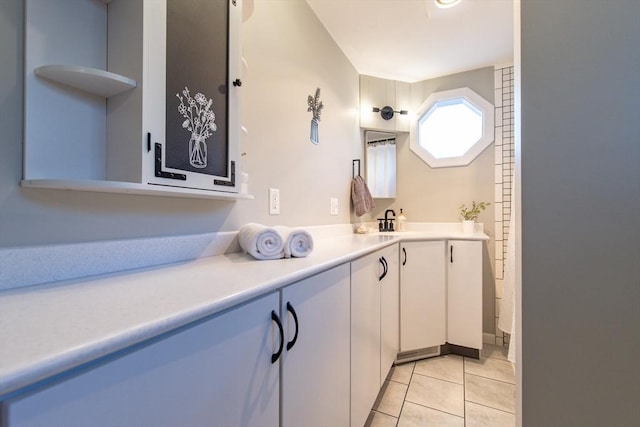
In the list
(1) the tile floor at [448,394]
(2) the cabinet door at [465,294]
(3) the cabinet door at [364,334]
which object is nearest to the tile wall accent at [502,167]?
(2) the cabinet door at [465,294]

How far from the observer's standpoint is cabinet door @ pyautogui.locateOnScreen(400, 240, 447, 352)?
2115 mm

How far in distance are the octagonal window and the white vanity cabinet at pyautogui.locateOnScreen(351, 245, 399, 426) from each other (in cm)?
138

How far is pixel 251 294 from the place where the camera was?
62 cm

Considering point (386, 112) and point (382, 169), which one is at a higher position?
point (386, 112)

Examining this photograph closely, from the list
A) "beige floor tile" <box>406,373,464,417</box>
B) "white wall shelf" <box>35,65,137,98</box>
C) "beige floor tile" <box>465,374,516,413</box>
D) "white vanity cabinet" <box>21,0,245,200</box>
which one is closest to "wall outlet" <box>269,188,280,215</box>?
"white vanity cabinet" <box>21,0,245,200</box>

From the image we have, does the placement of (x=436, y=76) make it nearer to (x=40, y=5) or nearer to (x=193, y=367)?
(x=40, y=5)

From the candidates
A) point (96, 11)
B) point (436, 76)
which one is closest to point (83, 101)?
point (96, 11)

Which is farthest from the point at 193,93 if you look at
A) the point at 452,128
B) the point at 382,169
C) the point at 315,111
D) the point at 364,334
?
the point at 452,128

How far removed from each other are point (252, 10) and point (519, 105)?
123cm

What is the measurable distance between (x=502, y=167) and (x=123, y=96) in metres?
2.84

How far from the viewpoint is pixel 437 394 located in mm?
1776

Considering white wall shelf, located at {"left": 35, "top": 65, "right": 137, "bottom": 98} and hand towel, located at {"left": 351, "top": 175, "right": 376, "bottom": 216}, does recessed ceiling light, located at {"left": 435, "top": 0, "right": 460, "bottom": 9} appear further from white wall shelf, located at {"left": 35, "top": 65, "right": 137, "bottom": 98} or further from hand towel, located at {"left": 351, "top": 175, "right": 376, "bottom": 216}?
white wall shelf, located at {"left": 35, "top": 65, "right": 137, "bottom": 98}

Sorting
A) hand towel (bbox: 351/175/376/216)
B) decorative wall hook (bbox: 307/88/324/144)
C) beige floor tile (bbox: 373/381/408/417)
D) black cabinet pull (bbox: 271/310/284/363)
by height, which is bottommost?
beige floor tile (bbox: 373/381/408/417)

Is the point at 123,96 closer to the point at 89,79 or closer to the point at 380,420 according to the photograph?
the point at 89,79
